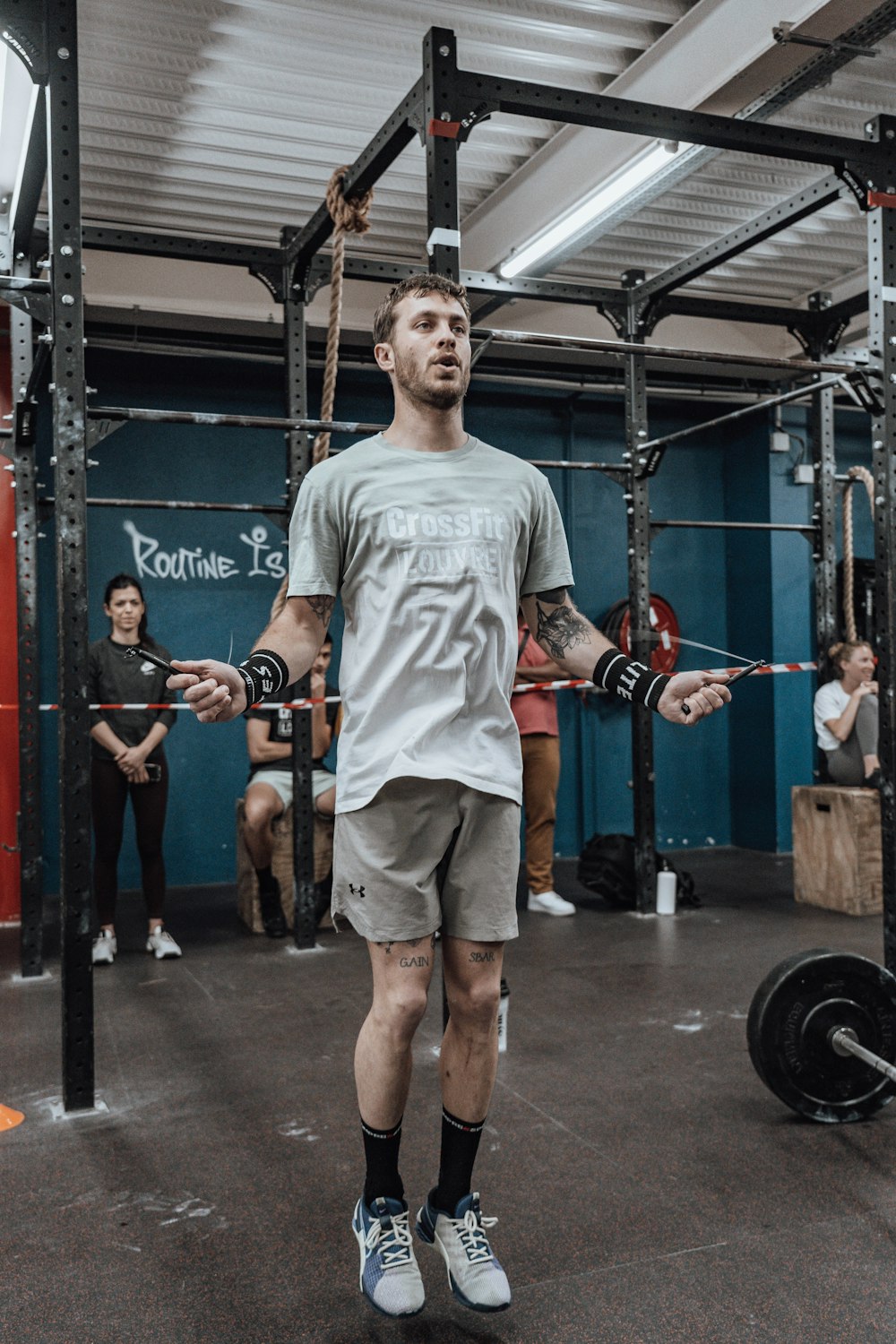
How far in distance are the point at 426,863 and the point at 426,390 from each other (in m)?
0.75

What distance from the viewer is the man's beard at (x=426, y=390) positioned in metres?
1.74

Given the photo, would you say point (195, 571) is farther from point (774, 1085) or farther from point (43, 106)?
point (774, 1085)

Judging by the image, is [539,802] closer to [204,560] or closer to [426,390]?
[204,560]

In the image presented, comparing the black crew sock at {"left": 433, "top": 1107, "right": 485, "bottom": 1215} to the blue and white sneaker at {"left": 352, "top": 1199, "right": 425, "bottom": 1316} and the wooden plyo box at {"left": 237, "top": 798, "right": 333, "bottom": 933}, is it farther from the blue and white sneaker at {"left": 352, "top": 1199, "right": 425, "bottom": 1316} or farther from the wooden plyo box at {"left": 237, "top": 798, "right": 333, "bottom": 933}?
the wooden plyo box at {"left": 237, "top": 798, "right": 333, "bottom": 933}

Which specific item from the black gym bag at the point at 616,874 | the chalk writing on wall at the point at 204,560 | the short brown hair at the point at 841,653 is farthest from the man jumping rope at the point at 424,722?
the chalk writing on wall at the point at 204,560

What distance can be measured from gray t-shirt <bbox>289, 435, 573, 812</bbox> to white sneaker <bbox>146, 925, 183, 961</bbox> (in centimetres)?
272

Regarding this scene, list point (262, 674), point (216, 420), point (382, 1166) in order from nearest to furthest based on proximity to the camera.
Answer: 1. point (262, 674)
2. point (382, 1166)
3. point (216, 420)

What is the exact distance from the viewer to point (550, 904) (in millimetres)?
4957

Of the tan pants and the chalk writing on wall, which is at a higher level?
the chalk writing on wall

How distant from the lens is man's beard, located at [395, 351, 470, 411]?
1.74 m

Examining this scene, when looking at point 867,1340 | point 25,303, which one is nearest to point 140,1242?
point 867,1340

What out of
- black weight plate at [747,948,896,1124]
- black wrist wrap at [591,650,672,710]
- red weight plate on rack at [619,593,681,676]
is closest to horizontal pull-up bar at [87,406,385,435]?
black wrist wrap at [591,650,672,710]

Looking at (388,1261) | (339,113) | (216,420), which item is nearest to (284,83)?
(339,113)

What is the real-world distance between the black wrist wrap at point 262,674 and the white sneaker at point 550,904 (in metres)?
3.50
